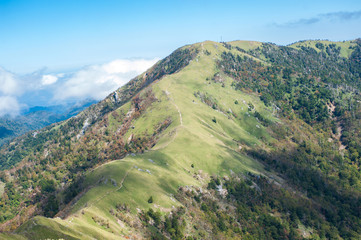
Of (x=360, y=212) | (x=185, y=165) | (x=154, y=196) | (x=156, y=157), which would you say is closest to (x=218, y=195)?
(x=185, y=165)

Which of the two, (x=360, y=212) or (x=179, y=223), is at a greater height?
(x=179, y=223)

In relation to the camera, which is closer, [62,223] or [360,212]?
[62,223]

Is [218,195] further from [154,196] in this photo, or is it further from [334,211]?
[334,211]

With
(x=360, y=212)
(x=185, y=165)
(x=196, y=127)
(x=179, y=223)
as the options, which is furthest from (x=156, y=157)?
(x=360, y=212)

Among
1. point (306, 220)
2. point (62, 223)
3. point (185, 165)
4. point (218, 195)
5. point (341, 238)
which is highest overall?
point (62, 223)

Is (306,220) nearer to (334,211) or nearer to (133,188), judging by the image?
(334,211)

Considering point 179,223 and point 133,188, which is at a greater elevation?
point 133,188

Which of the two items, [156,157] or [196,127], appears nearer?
[156,157]

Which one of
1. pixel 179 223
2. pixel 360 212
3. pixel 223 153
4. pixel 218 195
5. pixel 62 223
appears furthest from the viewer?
pixel 360 212

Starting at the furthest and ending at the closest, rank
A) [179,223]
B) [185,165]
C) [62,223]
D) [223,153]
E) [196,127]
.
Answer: [196,127] < [223,153] < [185,165] < [179,223] < [62,223]
